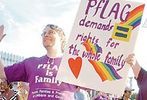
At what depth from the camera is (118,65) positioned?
5582 mm

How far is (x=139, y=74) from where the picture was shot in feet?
17.9

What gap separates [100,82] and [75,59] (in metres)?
0.35

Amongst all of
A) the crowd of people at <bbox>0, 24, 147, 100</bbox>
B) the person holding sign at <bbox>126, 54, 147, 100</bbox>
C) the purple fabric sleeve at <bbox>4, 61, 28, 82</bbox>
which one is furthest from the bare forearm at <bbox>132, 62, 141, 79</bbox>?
the purple fabric sleeve at <bbox>4, 61, 28, 82</bbox>

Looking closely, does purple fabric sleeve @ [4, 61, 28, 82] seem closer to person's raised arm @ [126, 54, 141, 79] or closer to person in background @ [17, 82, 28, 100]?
person's raised arm @ [126, 54, 141, 79]

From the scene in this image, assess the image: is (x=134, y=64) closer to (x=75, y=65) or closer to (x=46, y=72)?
(x=75, y=65)

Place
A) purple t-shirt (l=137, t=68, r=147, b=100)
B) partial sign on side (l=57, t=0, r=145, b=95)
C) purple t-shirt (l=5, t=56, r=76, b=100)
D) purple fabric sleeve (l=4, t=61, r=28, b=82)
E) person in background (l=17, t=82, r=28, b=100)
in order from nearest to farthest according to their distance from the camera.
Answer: purple t-shirt (l=137, t=68, r=147, b=100) → partial sign on side (l=57, t=0, r=145, b=95) → purple t-shirt (l=5, t=56, r=76, b=100) → purple fabric sleeve (l=4, t=61, r=28, b=82) → person in background (l=17, t=82, r=28, b=100)

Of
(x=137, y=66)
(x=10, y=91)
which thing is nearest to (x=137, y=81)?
(x=137, y=66)

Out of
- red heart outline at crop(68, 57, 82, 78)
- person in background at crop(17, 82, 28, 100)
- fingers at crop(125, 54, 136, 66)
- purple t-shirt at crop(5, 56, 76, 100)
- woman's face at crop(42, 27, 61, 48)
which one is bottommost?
person in background at crop(17, 82, 28, 100)

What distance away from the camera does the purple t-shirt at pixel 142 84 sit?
5.37 m

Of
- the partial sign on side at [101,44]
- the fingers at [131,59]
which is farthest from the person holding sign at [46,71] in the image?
the fingers at [131,59]

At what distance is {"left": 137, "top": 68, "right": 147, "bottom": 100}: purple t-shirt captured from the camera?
17.6 ft

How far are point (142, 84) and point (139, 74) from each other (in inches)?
4.2

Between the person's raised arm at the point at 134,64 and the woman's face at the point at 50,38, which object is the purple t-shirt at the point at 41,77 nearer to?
the woman's face at the point at 50,38

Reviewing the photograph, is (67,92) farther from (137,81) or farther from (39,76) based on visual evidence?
(137,81)
